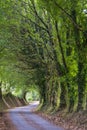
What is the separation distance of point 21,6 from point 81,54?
26.7 feet

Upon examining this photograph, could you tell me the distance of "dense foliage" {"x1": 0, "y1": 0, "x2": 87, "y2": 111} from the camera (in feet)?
63.0

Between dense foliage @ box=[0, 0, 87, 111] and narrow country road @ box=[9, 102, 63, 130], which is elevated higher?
dense foliage @ box=[0, 0, 87, 111]

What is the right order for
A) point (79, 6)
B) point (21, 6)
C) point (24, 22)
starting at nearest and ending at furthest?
point (79, 6) → point (21, 6) → point (24, 22)

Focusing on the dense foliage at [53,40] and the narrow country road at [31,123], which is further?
the narrow country road at [31,123]

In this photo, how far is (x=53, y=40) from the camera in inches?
1119

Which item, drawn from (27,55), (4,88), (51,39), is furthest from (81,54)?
(4,88)

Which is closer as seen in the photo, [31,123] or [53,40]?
[31,123]

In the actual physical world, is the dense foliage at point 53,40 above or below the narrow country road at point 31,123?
above

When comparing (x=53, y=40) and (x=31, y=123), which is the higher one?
(x=53, y=40)

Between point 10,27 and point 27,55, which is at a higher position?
point 10,27

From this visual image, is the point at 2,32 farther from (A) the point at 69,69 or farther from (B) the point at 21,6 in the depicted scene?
(A) the point at 69,69

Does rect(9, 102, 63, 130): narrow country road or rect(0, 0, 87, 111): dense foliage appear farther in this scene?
rect(9, 102, 63, 130): narrow country road

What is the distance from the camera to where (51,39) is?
94.5ft

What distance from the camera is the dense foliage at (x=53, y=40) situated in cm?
1919
